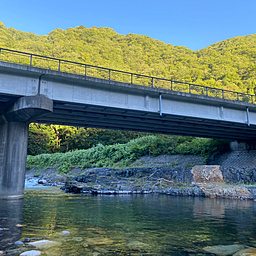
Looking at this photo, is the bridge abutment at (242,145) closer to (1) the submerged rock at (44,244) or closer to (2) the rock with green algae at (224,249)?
(2) the rock with green algae at (224,249)

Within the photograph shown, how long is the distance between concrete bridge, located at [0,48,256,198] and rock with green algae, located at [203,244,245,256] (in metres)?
14.4

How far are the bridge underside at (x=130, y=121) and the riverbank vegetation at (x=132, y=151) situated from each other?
6.99 m

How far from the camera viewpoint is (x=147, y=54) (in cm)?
9369

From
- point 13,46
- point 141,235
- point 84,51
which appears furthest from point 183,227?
point 84,51

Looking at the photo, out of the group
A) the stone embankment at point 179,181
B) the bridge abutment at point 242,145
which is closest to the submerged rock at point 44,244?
the stone embankment at point 179,181

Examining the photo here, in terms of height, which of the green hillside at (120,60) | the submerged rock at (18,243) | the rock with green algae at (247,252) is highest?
the green hillside at (120,60)

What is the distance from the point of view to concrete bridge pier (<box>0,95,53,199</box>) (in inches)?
706

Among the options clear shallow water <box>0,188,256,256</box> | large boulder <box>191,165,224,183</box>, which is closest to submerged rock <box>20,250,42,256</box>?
clear shallow water <box>0,188,256,256</box>

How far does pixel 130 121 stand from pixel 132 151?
22.4 metres

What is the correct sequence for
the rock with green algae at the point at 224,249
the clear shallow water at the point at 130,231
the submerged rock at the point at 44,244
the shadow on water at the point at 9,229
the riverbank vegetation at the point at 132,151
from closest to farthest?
the rock with green algae at the point at 224,249, the submerged rock at the point at 44,244, the clear shallow water at the point at 130,231, the shadow on water at the point at 9,229, the riverbank vegetation at the point at 132,151

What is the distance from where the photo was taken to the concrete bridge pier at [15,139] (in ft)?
58.8

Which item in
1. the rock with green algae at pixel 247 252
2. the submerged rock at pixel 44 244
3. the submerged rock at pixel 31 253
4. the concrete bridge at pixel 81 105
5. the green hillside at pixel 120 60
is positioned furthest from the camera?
the green hillside at pixel 120 60

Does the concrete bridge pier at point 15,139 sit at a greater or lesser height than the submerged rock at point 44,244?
greater

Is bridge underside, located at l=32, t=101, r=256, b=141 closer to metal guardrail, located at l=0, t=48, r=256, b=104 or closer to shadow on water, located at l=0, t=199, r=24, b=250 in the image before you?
metal guardrail, located at l=0, t=48, r=256, b=104
